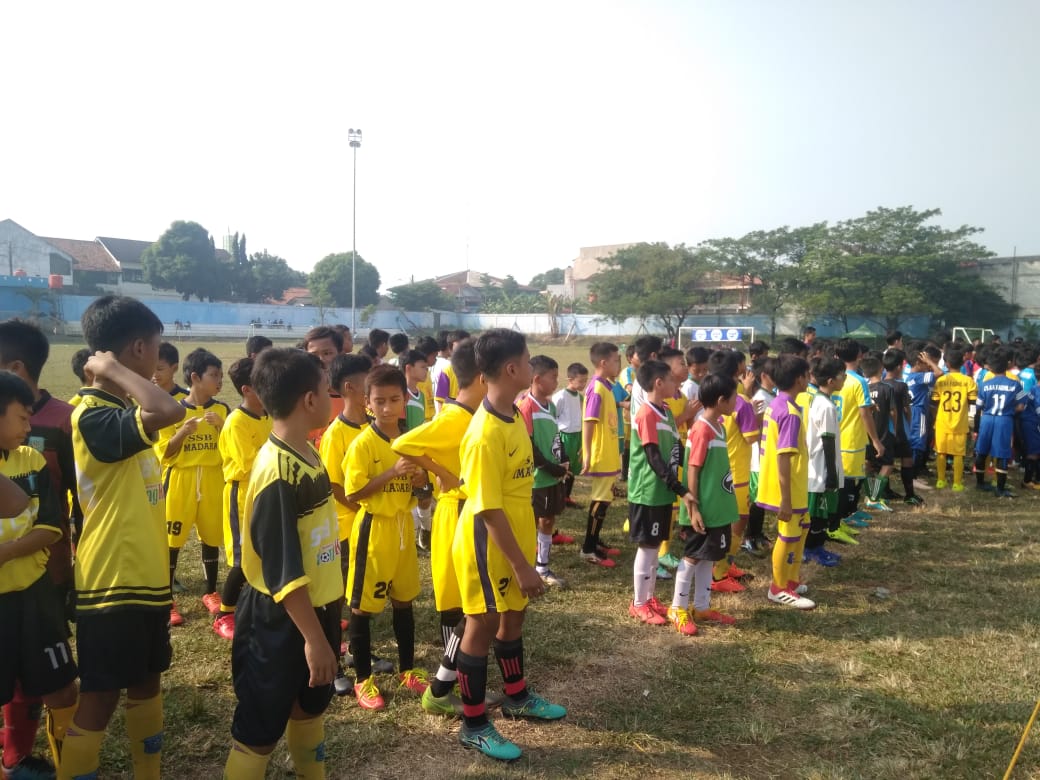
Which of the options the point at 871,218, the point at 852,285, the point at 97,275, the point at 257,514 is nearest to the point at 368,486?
the point at 257,514

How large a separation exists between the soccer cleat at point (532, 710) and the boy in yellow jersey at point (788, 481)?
7.59 ft

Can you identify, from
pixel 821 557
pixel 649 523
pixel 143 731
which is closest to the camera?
pixel 143 731

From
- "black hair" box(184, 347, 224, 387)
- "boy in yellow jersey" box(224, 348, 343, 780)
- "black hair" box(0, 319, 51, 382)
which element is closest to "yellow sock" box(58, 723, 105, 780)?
"boy in yellow jersey" box(224, 348, 343, 780)

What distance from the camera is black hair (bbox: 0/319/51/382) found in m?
2.88

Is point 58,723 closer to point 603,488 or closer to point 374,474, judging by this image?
point 374,474

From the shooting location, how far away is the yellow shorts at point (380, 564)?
364 cm

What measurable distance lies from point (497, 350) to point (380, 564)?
1351 millimetres

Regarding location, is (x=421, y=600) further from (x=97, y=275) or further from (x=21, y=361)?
(x=97, y=275)

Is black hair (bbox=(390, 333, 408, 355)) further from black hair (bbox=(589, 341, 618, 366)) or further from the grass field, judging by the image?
the grass field

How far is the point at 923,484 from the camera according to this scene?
9.34 m

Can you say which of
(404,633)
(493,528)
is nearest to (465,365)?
(493,528)

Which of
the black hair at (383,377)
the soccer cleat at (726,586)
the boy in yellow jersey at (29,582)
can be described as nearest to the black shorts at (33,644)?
the boy in yellow jersey at (29,582)

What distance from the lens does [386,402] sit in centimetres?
376

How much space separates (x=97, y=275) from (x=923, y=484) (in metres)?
63.5
